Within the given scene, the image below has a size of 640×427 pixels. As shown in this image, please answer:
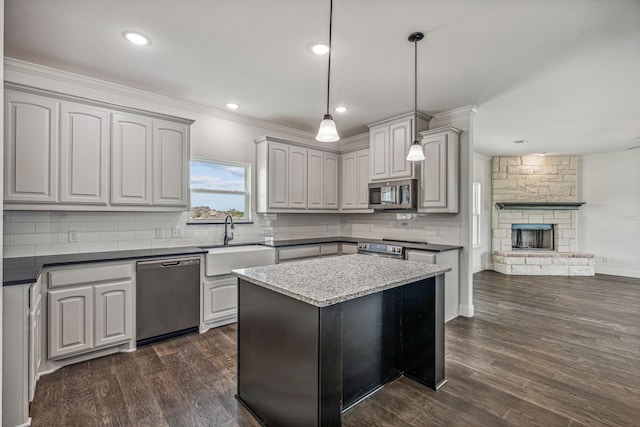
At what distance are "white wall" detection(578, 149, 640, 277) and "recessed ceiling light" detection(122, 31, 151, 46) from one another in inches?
338

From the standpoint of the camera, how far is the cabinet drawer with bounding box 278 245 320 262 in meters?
4.19

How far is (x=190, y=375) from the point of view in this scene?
8.62 ft

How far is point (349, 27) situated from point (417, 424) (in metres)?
2.83

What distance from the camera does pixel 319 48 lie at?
2.68 metres

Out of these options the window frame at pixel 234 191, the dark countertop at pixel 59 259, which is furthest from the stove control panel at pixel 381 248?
the dark countertop at pixel 59 259

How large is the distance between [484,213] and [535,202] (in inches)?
42.3

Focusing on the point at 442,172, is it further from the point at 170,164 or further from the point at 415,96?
the point at 170,164

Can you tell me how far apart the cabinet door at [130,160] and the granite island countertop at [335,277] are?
1776 mm

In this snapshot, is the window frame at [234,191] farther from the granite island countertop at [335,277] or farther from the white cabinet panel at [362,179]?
the granite island countertop at [335,277]

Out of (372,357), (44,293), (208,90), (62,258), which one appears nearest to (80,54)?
(208,90)

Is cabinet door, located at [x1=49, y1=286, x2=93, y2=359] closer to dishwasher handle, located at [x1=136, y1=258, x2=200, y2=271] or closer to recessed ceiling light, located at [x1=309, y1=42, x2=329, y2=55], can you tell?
dishwasher handle, located at [x1=136, y1=258, x2=200, y2=271]

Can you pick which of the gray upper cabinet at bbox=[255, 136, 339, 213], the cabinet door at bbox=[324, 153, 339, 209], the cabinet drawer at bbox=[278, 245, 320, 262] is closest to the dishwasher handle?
the cabinet drawer at bbox=[278, 245, 320, 262]

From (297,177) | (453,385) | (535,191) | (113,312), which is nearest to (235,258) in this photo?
(113,312)

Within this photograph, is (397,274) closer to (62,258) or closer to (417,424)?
(417,424)
